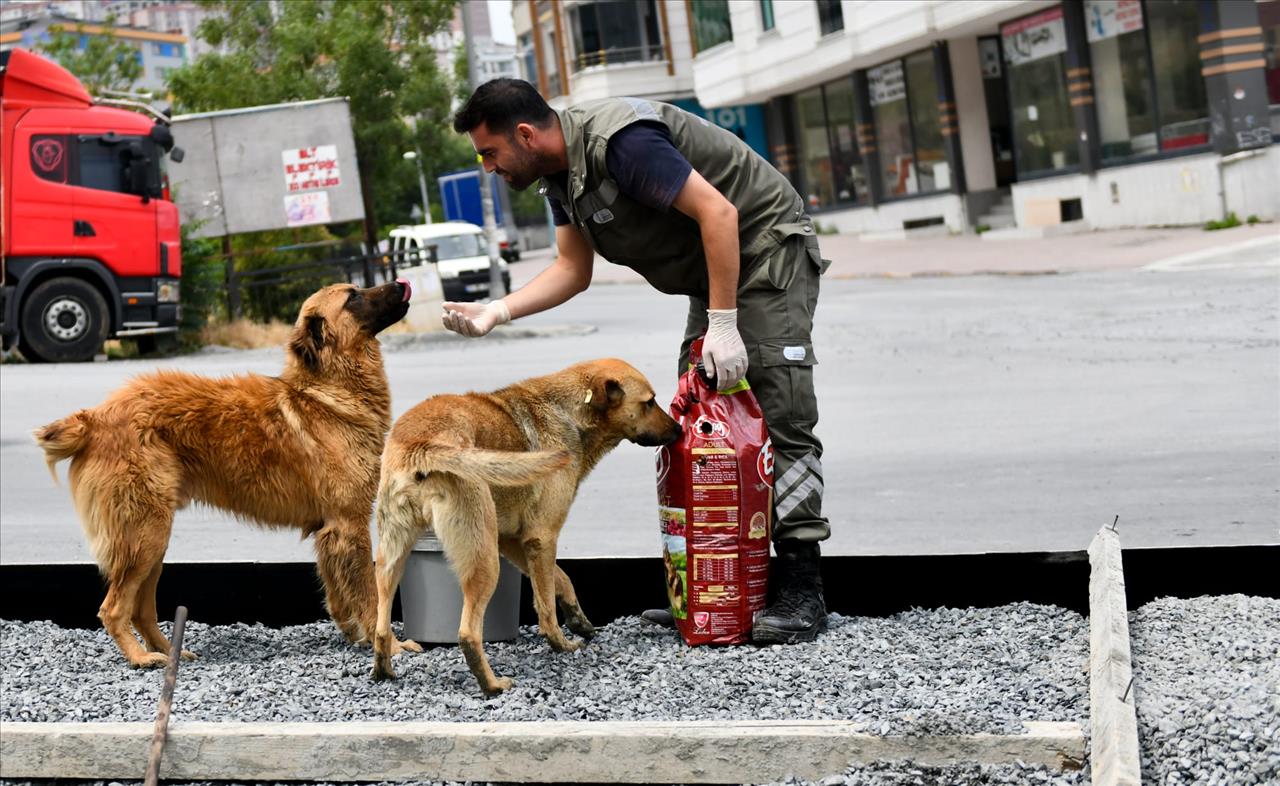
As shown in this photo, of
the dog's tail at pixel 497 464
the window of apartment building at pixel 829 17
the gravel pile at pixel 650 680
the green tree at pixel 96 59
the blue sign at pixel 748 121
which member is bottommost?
the gravel pile at pixel 650 680

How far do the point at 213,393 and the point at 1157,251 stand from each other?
853 inches

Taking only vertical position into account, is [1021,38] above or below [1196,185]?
above

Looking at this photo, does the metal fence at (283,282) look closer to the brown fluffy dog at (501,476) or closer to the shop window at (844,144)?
the shop window at (844,144)

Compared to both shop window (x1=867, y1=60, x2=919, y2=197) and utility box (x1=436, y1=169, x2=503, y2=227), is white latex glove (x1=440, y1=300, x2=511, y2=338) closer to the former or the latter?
shop window (x1=867, y1=60, x2=919, y2=197)

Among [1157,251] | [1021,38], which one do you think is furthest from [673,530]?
[1021,38]

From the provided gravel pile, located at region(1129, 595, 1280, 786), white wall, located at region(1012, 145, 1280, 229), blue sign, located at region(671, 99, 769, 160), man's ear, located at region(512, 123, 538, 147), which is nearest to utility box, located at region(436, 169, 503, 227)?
blue sign, located at region(671, 99, 769, 160)

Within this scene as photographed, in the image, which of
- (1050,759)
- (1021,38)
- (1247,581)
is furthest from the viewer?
(1021,38)

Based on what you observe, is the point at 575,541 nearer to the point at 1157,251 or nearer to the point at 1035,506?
the point at 1035,506

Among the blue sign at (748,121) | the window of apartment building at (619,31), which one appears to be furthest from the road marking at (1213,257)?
the window of apartment building at (619,31)

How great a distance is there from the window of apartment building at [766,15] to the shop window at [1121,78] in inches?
517

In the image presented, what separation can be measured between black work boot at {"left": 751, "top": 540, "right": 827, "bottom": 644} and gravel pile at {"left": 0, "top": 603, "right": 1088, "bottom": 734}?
0.06 m

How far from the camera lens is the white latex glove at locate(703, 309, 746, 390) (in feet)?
16.0

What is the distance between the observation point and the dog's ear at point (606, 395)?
17.2ft

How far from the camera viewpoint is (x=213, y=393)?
552cm
